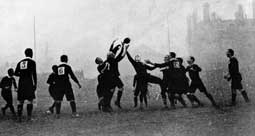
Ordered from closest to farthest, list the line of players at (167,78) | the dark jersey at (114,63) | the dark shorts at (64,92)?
the dark shorts at (64,92), the line of players at (167,78), the dark jersey at (114,63)

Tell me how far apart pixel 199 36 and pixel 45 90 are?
26.5 metres

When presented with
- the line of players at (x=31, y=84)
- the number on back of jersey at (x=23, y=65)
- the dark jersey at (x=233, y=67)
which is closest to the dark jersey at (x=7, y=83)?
the line of players at (x=31, y=84)

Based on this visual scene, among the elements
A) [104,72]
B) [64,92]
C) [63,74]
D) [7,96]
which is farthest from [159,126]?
[7,96]

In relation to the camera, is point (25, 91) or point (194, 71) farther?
point (194, 71)

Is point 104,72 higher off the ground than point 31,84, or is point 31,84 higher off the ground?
point 104,72

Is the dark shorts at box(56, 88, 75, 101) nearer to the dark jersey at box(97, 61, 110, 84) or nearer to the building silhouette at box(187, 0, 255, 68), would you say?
the dark jersey at box(97, 61, 110, 84)

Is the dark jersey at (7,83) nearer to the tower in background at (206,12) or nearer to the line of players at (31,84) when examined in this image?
the line of players at (31,84)

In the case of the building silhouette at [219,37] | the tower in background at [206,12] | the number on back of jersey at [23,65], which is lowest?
the number on back of jersey at [23,65]

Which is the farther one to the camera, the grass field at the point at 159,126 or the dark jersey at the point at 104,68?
the dark jersey at the point at 104,68

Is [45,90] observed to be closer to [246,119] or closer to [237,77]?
[237,77]

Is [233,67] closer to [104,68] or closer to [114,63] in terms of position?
[114,63]

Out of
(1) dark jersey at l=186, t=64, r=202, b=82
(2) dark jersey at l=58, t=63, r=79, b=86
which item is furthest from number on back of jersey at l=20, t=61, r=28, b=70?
(1) dark jersey at l=186, t=64, r=202, b=82

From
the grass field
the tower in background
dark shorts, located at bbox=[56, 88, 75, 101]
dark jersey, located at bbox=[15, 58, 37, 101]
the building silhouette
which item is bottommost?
the grass field

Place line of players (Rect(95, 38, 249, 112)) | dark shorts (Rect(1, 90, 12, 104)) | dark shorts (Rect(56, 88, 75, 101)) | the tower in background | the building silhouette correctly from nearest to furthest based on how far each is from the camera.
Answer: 1. dark shorts (Rect(56, 88, 75, 101))
2. line of players (Rect(95, 38, 249, 112))
3. dark shorts (Rect(1, 90, 12, 104))
4. the building silhouette
5. the tower in background
